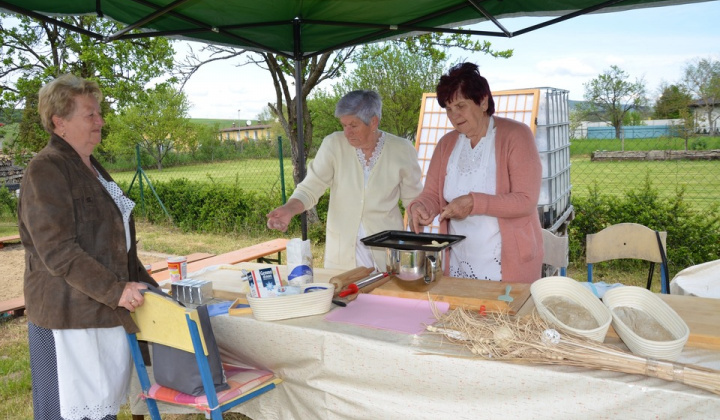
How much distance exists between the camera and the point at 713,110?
879 inches

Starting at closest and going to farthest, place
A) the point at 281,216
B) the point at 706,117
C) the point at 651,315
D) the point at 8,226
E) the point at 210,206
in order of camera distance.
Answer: the point at 651,315, the point at 281,216, the point at 210,206, the point at 8,226, the point at 706,117

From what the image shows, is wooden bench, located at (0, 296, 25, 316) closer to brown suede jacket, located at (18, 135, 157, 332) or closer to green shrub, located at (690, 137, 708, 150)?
brown suede jacket, located at (18, 135, 157, 332)

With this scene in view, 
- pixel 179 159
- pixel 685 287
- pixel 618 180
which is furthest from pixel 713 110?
pixel 685 287

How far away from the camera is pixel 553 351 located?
4.71 feet

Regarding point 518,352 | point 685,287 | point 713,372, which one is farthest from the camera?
point 685,287

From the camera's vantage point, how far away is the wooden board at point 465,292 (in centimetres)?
193

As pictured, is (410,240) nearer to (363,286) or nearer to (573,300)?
(363,286)

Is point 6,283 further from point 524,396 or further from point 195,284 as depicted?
point 524,396

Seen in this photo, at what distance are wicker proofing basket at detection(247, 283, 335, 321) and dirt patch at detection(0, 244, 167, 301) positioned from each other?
15.8 feet

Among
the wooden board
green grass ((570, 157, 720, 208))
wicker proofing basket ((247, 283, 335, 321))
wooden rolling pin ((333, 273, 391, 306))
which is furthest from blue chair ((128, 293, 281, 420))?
green grass ((570, 157, 720, 208))

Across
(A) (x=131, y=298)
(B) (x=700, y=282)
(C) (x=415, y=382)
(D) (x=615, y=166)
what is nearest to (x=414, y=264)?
(C) (x=415, y=382)

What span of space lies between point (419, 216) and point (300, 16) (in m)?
1.70

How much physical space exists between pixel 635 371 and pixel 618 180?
612 inches

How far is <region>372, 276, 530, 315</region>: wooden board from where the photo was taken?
1.93 m
